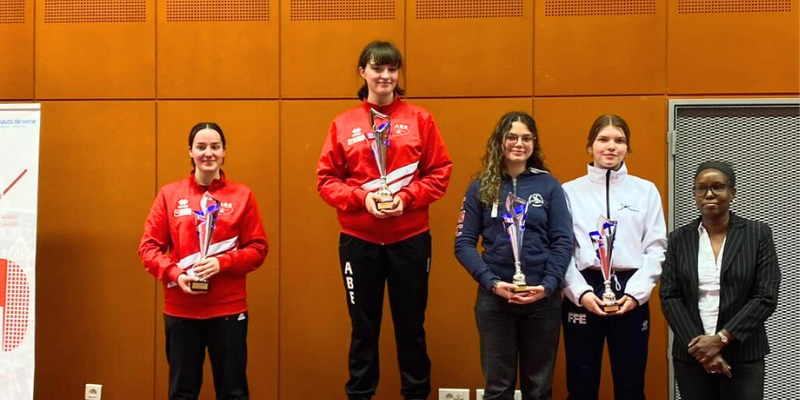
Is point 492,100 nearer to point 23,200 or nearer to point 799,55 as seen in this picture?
point 799,55

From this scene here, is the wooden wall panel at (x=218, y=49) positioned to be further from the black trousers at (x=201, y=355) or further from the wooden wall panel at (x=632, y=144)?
the wooden wall panel at (x=632, y=144)

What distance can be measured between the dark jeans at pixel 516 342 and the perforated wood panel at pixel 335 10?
2.19 metres

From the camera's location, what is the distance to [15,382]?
408 centimetres

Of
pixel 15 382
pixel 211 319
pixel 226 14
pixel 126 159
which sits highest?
pixel 226 14

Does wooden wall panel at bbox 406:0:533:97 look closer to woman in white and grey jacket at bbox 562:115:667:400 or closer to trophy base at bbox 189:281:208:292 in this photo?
woman in white and grey jacket at bbox 562:115:667:400

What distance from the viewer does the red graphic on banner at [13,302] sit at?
410cm

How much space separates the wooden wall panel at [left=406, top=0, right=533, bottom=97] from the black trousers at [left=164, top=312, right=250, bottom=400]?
78.1 inches

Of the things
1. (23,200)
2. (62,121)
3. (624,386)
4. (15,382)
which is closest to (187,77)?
(62,121)

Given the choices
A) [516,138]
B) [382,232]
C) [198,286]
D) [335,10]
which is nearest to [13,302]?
[198,286]

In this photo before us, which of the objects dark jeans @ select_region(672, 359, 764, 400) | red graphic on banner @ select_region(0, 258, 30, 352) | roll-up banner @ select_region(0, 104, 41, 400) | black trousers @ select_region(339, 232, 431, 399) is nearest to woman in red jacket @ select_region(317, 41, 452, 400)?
black trousers @ select_region(339, 232, 431, 399)

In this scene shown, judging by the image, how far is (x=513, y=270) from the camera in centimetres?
322

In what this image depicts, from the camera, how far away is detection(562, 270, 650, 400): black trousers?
3.25 meters

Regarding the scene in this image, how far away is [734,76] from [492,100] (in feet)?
5.12

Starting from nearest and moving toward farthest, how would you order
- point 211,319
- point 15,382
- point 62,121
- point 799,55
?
1. point 211,319
2. point 15,382
3. point 799,55
4. point 62,121
